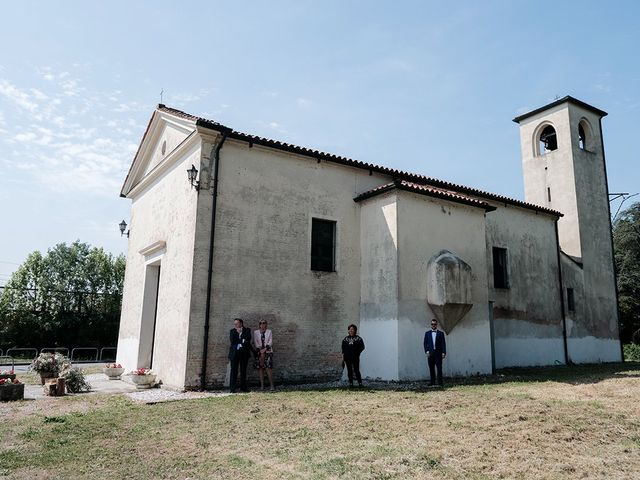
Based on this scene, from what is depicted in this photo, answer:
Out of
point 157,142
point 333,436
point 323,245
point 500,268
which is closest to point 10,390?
point 333,436

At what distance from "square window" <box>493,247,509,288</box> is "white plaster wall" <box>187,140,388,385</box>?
21.4 feet

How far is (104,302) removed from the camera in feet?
108

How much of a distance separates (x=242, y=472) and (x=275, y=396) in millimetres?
5102

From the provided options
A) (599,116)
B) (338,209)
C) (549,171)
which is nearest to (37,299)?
(338,209)

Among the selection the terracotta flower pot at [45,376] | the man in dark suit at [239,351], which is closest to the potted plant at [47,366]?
the terracotta flower pot at [45,376]

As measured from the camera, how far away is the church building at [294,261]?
12172 millimetres

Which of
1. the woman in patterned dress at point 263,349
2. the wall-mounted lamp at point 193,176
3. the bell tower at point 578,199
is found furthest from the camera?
the bell tower at point 578,199

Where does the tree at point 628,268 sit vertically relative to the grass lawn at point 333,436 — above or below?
above

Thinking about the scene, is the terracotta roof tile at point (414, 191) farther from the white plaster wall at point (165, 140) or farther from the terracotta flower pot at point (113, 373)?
the terracotta flower pot at point (113, 373)

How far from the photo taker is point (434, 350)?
11.9m

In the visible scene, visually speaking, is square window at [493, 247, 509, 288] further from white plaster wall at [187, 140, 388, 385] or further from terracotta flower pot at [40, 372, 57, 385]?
terracotta flower pot at [40, 372, 57, 385]

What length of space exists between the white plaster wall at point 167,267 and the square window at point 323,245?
3546 mm

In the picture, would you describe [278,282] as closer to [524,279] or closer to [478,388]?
[478,388]

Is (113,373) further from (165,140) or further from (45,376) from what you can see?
(165,140)
